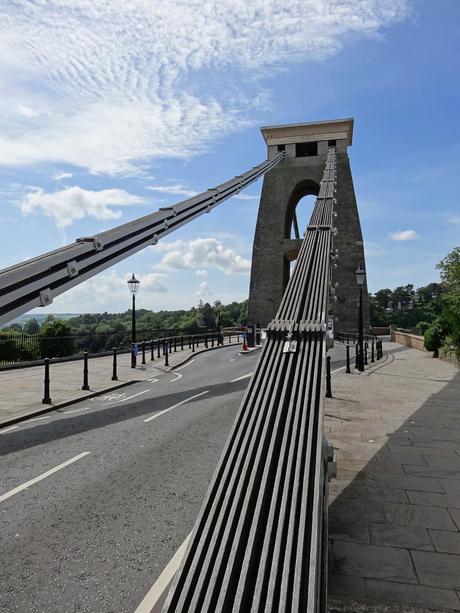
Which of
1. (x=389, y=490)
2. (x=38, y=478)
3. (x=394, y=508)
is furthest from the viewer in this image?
(x=38, y=478)

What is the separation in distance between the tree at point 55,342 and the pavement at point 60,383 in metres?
7.34

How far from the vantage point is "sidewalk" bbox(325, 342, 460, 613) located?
3051mm

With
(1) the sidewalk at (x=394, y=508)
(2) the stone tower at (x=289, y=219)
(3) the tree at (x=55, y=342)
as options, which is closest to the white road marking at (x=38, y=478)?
(1) the sidewalk at (x=394, y=508)

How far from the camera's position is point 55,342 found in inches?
1151

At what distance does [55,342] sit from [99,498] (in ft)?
87.8

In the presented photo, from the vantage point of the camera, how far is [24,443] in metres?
6.56

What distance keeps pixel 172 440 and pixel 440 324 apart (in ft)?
53.6

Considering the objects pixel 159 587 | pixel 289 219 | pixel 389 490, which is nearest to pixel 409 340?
pixel 289 219

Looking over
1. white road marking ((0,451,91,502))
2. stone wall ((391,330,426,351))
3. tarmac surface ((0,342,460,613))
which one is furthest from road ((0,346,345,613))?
stone wall ((391,330,426,351))

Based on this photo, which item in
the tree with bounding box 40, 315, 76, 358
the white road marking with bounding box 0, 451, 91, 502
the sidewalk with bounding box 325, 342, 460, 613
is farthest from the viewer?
the tree with bounding box 40, 315, 76, 358

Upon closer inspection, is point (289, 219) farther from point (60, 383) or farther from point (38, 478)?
point (38, 478)

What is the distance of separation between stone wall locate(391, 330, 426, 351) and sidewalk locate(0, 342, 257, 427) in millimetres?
14505

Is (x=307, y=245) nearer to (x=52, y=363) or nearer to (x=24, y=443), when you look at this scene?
(x=24, y=443)

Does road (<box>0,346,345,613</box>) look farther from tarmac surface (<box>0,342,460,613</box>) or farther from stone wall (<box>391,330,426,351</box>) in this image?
stone wall (<box>391,330,426,351</box>)
